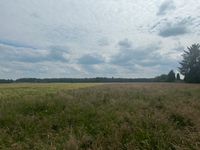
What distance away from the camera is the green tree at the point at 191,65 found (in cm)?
6600

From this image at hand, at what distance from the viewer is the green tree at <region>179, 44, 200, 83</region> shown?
66.0 meters

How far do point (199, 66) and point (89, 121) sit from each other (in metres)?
62.5

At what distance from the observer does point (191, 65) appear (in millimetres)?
69750

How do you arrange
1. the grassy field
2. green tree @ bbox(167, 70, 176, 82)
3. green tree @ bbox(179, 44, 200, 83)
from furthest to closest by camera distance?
1. green tree @ bbox(167, 70, 176, 82)
2. green tree @ bbox(179, 44, 200, 83)
3. the grassy field

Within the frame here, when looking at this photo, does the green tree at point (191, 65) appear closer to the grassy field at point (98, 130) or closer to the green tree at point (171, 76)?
the green tree at point (171, 76)

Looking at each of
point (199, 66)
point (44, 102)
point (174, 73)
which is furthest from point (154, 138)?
point (174, 73)

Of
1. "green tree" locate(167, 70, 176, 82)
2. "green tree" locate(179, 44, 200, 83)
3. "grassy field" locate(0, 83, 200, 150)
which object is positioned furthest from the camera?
"green tree" locate(167, 70, 176, 82)

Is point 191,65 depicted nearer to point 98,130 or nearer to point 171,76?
point 171,76

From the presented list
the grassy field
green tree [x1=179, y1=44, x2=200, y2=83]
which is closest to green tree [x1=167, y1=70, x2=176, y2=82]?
green tree [x1=179, y1=44, x2=200, y2=83]

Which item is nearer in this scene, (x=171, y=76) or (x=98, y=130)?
(x=98, y=130)

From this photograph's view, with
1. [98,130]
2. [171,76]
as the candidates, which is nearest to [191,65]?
[171,76]

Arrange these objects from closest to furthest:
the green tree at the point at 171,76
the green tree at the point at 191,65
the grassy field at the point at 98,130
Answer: the grassy field at the point at 98,130, the green tree at the point at 191,65, the green tree at the point at 171,76

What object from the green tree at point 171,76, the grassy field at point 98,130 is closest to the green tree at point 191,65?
the green tree at point 171,76

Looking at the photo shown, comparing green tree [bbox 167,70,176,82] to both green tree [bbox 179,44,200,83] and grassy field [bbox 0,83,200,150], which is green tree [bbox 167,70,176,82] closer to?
green tree [bbox 179,44,200,83]
